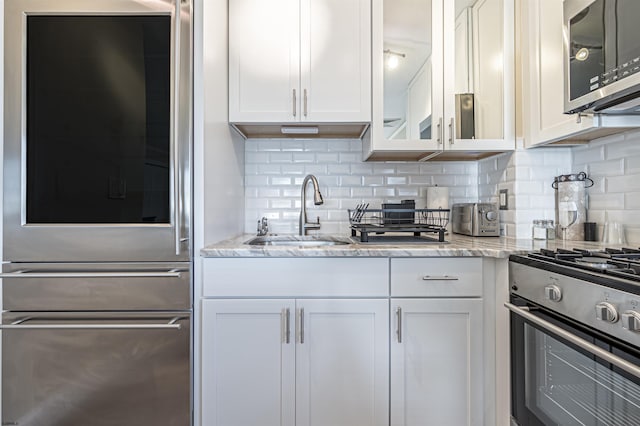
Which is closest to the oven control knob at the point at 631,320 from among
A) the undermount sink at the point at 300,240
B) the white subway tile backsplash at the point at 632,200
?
the white subway tile backsplash at the point at 632,200

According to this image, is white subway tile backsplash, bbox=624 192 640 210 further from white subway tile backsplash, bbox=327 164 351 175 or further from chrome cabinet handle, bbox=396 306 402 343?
white subway tile backsplash, bbox=327 164 351 175

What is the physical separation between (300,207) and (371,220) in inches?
17.7

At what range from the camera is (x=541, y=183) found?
69.1 inches

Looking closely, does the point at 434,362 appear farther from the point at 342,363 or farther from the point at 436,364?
the point at 342,363

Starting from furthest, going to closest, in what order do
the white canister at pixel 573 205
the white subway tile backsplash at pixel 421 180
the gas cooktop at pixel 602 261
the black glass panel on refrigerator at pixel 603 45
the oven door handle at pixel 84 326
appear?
the white subway tile backsplash at pixel 421 180, the white canister at pixel 573 205, the oven door handle at pixel 84 326, the black glass panel on refrigerator at pixel 603 45, the gas cooktop at pixel 602 261

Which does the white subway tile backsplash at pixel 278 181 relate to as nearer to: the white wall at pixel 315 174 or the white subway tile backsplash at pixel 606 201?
the white wall at pixel 315 174

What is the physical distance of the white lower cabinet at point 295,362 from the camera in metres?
1.38

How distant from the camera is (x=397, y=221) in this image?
1.84 metres

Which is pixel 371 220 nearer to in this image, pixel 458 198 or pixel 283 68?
pixel 458 198

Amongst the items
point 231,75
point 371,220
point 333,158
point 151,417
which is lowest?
point 151,417

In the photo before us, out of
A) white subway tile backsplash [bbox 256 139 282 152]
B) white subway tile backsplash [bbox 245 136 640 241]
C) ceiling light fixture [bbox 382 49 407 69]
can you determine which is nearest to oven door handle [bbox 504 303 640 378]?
white subway tile backsplash [bbox 245 136 640 241]

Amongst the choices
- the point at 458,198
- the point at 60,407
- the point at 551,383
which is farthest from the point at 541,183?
the point at 60,407

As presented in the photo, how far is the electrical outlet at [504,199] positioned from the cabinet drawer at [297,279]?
0.91m

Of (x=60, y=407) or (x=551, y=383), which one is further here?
(x=60, y=407)
